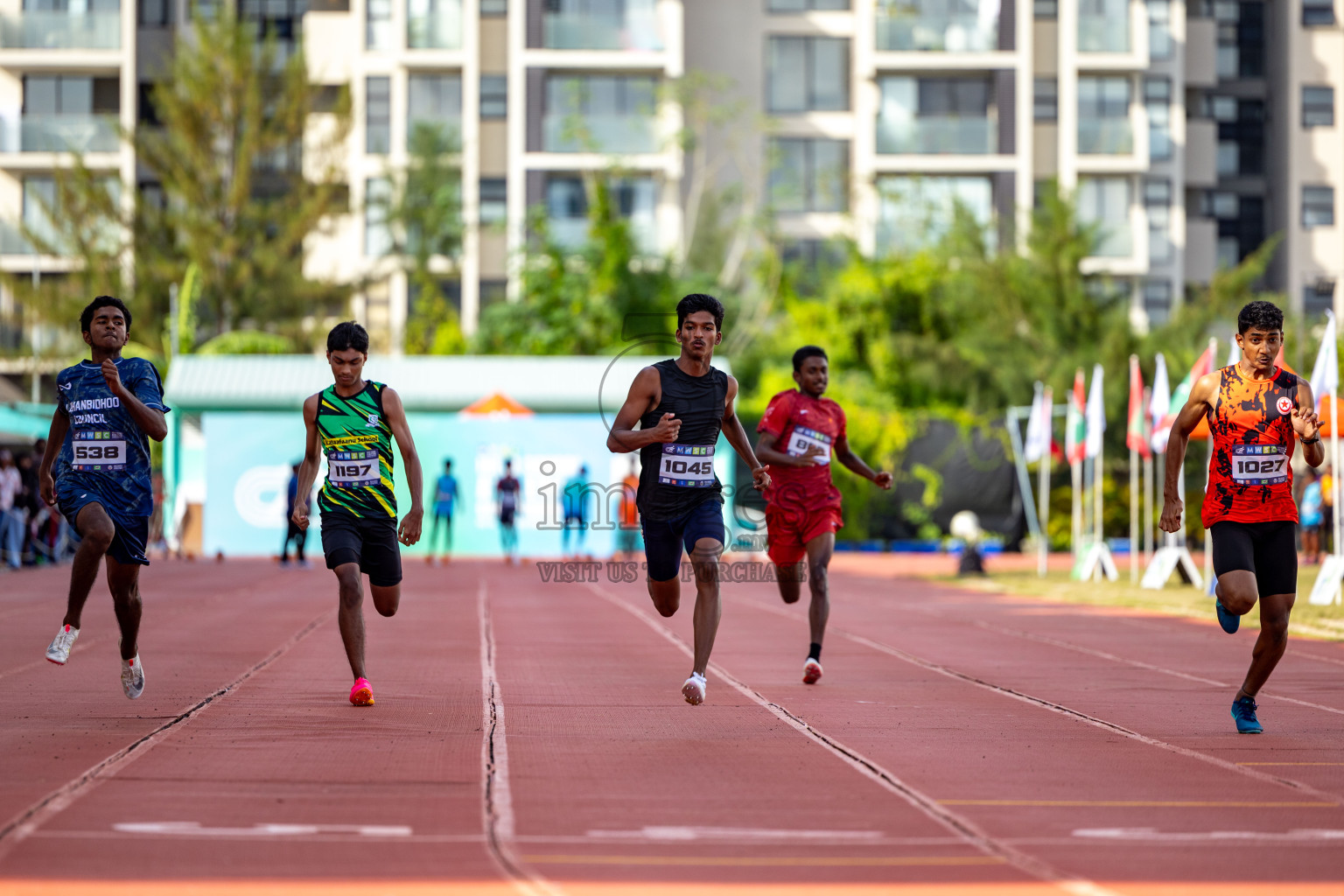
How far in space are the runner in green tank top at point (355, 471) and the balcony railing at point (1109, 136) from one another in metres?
47.0

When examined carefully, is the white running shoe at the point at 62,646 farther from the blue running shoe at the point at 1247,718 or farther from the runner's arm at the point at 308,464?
the blue running shoe at the point at 1247,718

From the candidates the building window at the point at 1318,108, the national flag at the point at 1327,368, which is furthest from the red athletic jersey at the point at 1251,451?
the building window at the point at 1318,108

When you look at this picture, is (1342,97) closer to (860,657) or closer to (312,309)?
(312,309)

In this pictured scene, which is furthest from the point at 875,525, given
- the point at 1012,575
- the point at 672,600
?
the point at 672,600

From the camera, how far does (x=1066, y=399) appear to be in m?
41.2

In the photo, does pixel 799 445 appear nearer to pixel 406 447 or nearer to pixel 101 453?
pixel 406 447

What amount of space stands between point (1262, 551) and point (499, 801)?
429 cm

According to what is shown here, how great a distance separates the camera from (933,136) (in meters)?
52.7

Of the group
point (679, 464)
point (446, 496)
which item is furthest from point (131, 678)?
point (446, 496)

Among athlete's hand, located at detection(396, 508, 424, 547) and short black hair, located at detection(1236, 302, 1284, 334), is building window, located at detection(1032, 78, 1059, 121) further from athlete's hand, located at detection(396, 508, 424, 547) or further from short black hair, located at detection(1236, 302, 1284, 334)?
athlete's hand, located at detection(396, 508, 424, 547)

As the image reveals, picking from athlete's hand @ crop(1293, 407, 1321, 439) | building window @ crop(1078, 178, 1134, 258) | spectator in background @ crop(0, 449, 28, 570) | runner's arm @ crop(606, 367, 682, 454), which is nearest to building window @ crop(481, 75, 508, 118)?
building window @ crop(1078, 178, 1134, 258)

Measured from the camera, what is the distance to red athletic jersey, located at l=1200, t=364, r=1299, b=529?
8.64 m

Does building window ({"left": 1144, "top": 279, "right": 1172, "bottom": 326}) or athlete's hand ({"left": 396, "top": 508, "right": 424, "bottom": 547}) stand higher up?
building window ({"left": 1144, "top": 279, "right": 1172, "bottom": 326})

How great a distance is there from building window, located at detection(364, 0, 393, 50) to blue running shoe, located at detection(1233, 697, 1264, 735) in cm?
4772
